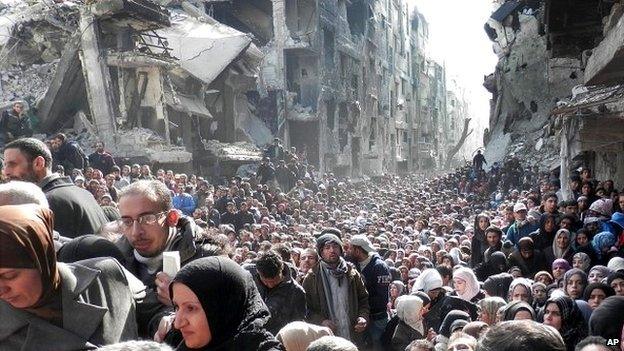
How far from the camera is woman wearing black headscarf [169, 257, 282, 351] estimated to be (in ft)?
7.70

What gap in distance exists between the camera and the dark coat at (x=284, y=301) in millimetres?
4824

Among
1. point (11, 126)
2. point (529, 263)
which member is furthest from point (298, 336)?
point (11, 126)

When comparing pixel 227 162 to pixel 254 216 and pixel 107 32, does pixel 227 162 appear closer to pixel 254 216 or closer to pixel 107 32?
pixel 107 32

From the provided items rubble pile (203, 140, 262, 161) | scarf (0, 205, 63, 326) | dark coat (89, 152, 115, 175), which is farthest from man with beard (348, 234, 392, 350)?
rubble pile (203, 140, 262, 161)

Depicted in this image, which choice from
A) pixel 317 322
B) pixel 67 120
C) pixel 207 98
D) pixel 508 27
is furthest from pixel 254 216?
pixel 508 27

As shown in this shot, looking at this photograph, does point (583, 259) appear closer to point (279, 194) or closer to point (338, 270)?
point (338, 270)

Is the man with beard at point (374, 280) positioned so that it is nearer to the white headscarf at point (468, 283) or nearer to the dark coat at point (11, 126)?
the white headscarf at point (468, 283)

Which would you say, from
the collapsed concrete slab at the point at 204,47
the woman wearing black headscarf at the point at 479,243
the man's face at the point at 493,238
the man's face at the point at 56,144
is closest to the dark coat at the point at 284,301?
the man's face at the point at 493,238

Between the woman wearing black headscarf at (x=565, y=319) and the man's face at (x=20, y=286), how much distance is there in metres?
3.89

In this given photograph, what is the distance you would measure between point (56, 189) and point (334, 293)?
280cm

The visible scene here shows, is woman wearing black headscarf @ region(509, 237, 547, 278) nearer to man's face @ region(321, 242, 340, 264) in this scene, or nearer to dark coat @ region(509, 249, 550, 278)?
dark coat @ region(509, 249, 550, 278)

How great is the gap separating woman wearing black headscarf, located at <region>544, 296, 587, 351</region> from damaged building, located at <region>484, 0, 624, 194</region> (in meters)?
3.50

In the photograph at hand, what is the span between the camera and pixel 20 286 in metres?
2.08

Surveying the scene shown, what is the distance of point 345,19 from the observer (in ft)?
129
